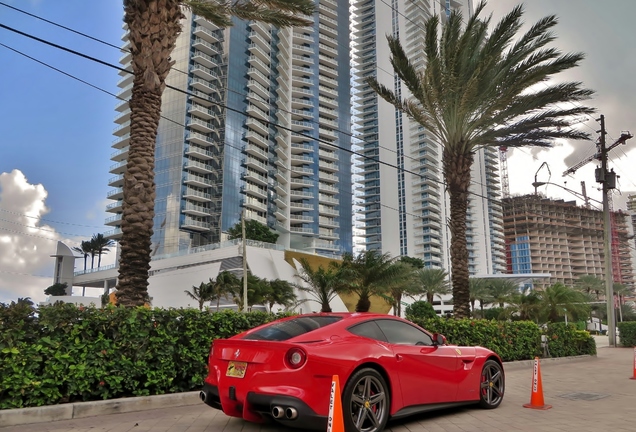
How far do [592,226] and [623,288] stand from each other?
133m

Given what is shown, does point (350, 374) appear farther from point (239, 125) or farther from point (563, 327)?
point (239, 125)

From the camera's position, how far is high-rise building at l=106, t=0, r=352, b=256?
250ft

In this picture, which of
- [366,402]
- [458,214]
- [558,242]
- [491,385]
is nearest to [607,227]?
[458,214]

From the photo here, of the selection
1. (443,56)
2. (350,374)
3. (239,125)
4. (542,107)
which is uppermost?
(239,125)

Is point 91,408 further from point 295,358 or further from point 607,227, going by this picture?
point 607,227

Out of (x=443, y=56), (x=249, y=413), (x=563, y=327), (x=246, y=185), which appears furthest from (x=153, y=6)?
(x=246, y=185)

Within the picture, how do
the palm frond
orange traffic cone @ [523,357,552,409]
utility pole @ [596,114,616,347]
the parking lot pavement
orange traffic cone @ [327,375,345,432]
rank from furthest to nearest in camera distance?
utility pole @ [596,114,616,347], the palm frond, orange traffic cone @ [523,357,552,409], the parking lot pavement, orange traffic cone @ [327,375,345,432]

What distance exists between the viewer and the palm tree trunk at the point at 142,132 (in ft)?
34.3

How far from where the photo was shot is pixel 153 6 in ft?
38.2

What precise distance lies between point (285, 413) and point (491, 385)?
12.3 feet

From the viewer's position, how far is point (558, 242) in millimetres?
189125

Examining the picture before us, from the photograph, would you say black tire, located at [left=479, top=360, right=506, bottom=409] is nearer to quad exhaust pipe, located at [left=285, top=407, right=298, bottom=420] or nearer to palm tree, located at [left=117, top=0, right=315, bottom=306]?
quad exhaust pipe, located at [left=285, top=407, right=298, bottom=420]

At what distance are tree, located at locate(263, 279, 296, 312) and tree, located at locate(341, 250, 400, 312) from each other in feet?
51.1

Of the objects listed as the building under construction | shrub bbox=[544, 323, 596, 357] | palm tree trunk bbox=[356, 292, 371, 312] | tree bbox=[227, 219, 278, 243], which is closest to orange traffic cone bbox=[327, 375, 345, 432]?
shrub bbox=[544, 323, 596, 357]
